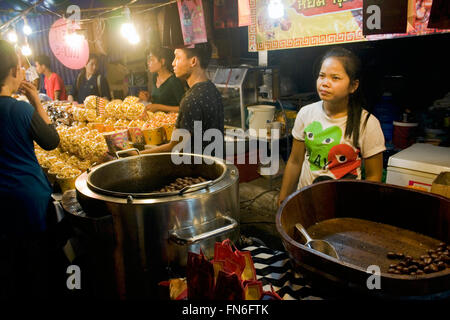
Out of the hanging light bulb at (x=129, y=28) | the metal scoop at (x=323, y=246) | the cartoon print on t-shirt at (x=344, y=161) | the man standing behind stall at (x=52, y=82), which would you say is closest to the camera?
the metal scoop at (x=323, y=246)

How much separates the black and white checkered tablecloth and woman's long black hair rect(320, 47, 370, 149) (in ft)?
3.75

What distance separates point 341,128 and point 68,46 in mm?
5163

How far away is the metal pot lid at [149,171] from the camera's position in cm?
228

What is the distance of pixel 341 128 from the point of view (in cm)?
235

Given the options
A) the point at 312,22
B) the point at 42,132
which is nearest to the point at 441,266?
the point at 42,132

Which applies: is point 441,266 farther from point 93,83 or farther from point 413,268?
point 93,83

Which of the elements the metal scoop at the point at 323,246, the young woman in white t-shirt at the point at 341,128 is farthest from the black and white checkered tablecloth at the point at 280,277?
the young woman in white t-shirt at the point at 341,128

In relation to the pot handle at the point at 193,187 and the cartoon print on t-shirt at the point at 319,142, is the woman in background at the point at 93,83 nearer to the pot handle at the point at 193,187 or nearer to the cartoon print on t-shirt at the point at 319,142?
the cartoon print on t-shirt at the point at 319,142

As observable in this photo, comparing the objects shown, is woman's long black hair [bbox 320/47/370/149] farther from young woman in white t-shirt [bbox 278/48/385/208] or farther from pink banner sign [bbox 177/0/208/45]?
pink banner sign [bbox 177/0/208/45]

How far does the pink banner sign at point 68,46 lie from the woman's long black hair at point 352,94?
4600 mm

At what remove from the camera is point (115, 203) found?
63.4 inches
